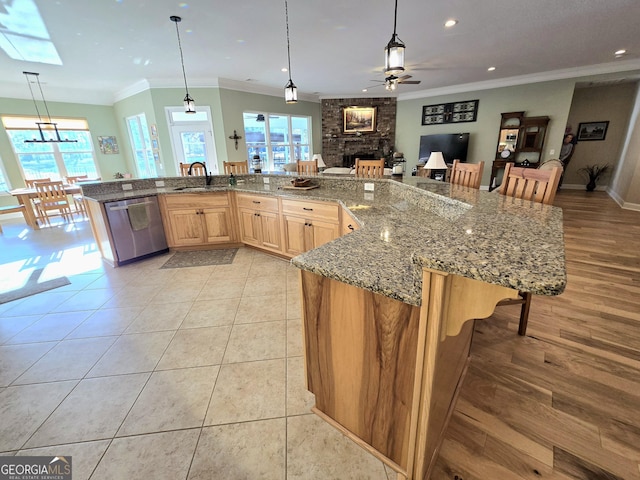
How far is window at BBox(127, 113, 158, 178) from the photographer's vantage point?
261 inches

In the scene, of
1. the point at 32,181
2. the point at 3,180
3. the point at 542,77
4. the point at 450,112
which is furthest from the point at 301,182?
the point at 3,180

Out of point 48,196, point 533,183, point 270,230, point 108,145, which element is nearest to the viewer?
point 533,183

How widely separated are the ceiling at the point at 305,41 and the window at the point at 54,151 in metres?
0.66

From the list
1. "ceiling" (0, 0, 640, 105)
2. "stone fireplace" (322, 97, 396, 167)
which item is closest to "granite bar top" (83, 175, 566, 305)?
"ceiling" (0, 0, 640, 105)

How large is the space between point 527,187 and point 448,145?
6.61 meters

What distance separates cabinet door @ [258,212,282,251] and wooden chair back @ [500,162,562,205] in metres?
2.31

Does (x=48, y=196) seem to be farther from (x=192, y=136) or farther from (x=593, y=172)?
(x=593, y=172)

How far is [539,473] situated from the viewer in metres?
1.12

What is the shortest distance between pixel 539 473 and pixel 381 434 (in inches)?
26.3

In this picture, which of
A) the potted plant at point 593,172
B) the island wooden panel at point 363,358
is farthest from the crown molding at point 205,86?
the potted plant at point 593,172

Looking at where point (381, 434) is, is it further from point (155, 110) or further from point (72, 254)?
point (155, 110)

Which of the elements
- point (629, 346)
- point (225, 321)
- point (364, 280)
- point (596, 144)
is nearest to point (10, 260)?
point (225, 321)

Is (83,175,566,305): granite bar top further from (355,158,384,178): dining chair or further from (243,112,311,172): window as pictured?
(243,112,311,172): window

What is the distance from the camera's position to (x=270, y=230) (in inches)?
134
